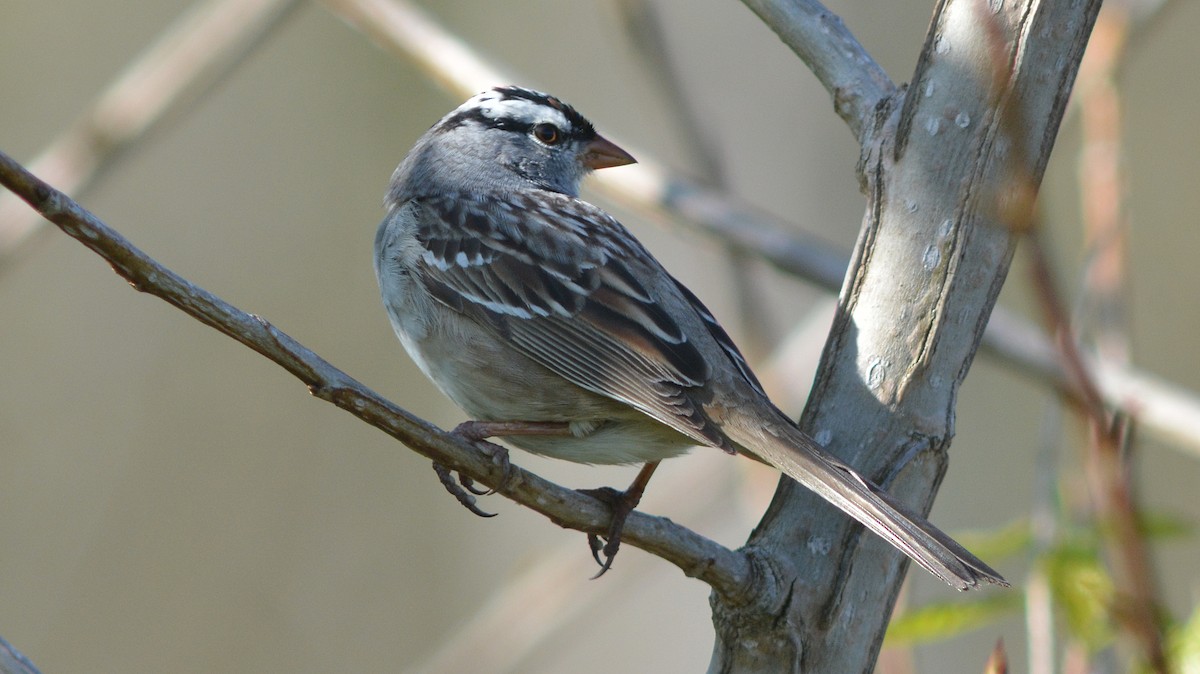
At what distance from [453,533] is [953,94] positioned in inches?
266

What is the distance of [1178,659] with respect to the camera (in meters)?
1.95

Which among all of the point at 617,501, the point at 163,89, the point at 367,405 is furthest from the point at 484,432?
the point at 163,89

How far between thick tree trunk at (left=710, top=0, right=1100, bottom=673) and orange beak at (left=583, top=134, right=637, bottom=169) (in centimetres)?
170

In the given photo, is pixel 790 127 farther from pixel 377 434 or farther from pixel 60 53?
pixel 60 53

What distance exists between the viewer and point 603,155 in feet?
13.2

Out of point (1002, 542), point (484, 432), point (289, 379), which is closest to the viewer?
point (1002, 542)

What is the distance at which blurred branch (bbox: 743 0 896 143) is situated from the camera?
2.46 m

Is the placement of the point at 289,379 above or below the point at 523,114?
below

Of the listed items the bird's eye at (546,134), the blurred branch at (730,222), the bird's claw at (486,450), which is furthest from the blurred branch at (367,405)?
the bird's eye at (546,134)

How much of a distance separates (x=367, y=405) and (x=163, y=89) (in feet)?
7.36

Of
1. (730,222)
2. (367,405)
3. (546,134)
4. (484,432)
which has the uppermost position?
(546,134)

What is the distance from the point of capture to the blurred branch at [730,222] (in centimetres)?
327

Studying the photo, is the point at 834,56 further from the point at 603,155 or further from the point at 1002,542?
the point at 603,155

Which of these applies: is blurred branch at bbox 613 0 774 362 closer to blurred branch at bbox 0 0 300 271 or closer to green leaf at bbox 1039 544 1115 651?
A: blurred branch at bbox 0 0 300 271
